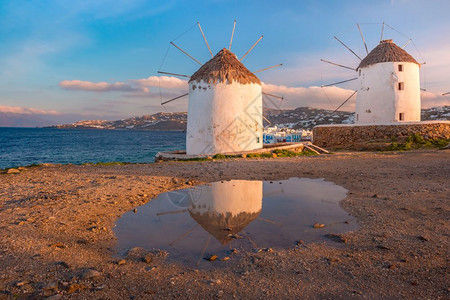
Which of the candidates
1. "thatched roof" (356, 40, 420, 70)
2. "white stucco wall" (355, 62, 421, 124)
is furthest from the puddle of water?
"thatched roof" (356, 40, 420, 70)

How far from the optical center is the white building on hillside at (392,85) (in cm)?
2328

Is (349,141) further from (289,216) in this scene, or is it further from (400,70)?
(289,216)

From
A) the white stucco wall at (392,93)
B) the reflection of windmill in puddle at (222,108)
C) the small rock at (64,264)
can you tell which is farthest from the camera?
the white stucco wall at (392,93)

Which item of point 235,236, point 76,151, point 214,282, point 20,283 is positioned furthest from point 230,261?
point 76,151

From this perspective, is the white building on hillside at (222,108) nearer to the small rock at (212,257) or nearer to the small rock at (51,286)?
the small rock at (212,257)

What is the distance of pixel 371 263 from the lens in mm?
3248

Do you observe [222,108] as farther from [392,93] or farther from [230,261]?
[392,93]

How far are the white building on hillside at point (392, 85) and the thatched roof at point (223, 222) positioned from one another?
21556 millimetres

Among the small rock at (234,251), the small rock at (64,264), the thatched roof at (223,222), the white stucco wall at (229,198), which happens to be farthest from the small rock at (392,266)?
the small rock at (64,264)

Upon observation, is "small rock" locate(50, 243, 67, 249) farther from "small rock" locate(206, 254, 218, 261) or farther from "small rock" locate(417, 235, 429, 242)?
"small rock" locate(417, 235, 429, 242)

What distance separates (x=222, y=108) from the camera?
1527 cm

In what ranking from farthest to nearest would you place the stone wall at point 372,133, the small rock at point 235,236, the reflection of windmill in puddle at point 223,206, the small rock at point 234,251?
the stone wall at point 372,133, the reflection of windmill in puddle at point 223,206, the small rock at point 235,236, the small rock at point 234,251

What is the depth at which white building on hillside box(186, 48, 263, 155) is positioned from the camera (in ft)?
50.1

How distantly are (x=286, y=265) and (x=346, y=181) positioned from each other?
544cm
